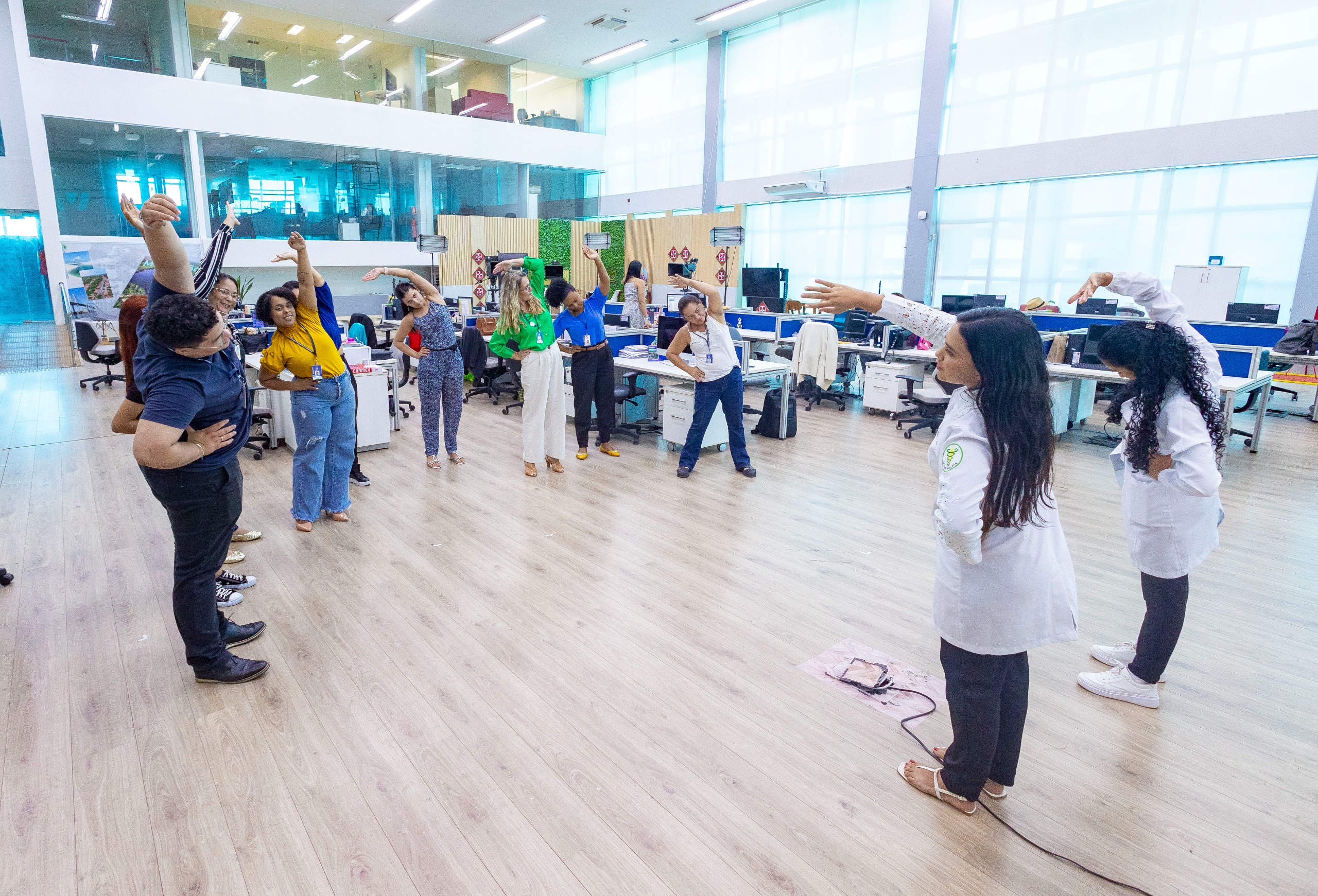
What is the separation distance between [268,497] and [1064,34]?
1088cm

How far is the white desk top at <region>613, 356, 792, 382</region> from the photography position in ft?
20.1

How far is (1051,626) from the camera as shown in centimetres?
183

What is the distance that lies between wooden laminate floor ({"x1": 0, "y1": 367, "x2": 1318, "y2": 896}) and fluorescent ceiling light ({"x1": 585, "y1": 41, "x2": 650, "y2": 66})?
12.7 meters

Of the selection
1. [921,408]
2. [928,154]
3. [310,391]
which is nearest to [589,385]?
[310,391]

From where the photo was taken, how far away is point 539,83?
15.8m

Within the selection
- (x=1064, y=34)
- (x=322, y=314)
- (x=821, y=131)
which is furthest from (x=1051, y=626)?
(x=821, y=131)

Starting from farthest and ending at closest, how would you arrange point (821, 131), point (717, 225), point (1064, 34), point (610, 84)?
point (610, 84), point (717, 225), point (821, 131), point (1064, 34)

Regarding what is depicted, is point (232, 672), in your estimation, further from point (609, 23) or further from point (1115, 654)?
point (609, 23)

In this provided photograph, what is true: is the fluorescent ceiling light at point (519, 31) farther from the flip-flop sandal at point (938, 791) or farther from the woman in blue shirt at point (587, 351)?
the flip-flop sandal at point (938, 791)

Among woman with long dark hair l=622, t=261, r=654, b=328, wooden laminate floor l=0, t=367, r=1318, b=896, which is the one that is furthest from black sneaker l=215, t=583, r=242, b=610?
woman with long dark hair l=622, t=261, r=654, b=328

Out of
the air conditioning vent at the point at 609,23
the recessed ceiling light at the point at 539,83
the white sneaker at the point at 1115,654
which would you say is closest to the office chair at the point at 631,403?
the white sneaker at the point at 1115,654

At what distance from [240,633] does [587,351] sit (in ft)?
11.5

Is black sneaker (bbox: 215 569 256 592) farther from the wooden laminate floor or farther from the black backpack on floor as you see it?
the black backpack on floor

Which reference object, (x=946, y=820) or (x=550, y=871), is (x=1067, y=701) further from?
(x=550, y=871)
